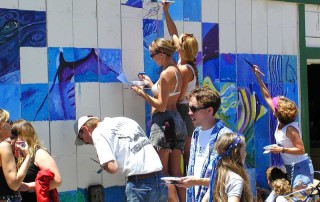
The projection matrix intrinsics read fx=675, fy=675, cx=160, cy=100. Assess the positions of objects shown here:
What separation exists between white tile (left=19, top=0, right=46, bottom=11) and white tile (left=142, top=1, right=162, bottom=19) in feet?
4.35

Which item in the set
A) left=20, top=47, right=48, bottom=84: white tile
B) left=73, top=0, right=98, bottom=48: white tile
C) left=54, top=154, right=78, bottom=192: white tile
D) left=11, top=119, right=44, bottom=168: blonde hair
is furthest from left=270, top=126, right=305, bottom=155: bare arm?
left=11, top=119, right=44, bottom=168: blonde hair

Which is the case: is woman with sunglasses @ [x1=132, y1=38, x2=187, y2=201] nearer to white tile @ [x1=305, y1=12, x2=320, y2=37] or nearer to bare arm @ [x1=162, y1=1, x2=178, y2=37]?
bare arm @ [x1=162, y1=1, x2=178, y2=37]

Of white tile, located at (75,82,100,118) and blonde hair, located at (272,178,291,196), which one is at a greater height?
white tile, located at (75,82,100,118)

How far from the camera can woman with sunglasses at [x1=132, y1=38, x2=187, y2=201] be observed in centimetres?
696

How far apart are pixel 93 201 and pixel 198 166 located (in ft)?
6.73

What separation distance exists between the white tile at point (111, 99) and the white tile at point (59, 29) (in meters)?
0.63

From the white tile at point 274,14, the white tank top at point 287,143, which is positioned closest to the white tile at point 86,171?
the white tank top at point 287,143

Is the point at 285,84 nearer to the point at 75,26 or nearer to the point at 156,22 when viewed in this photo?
the point at 156,22

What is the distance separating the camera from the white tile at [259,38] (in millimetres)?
8938

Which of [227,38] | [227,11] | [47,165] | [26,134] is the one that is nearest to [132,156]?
[47,165]

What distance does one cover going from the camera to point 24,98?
6.61 metres

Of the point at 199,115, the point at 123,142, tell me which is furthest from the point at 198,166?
the point at 123,142

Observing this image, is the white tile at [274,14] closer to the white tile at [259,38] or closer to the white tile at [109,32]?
the white tile at [259,38]

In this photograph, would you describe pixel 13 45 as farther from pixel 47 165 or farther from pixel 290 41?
pixel 290 41
